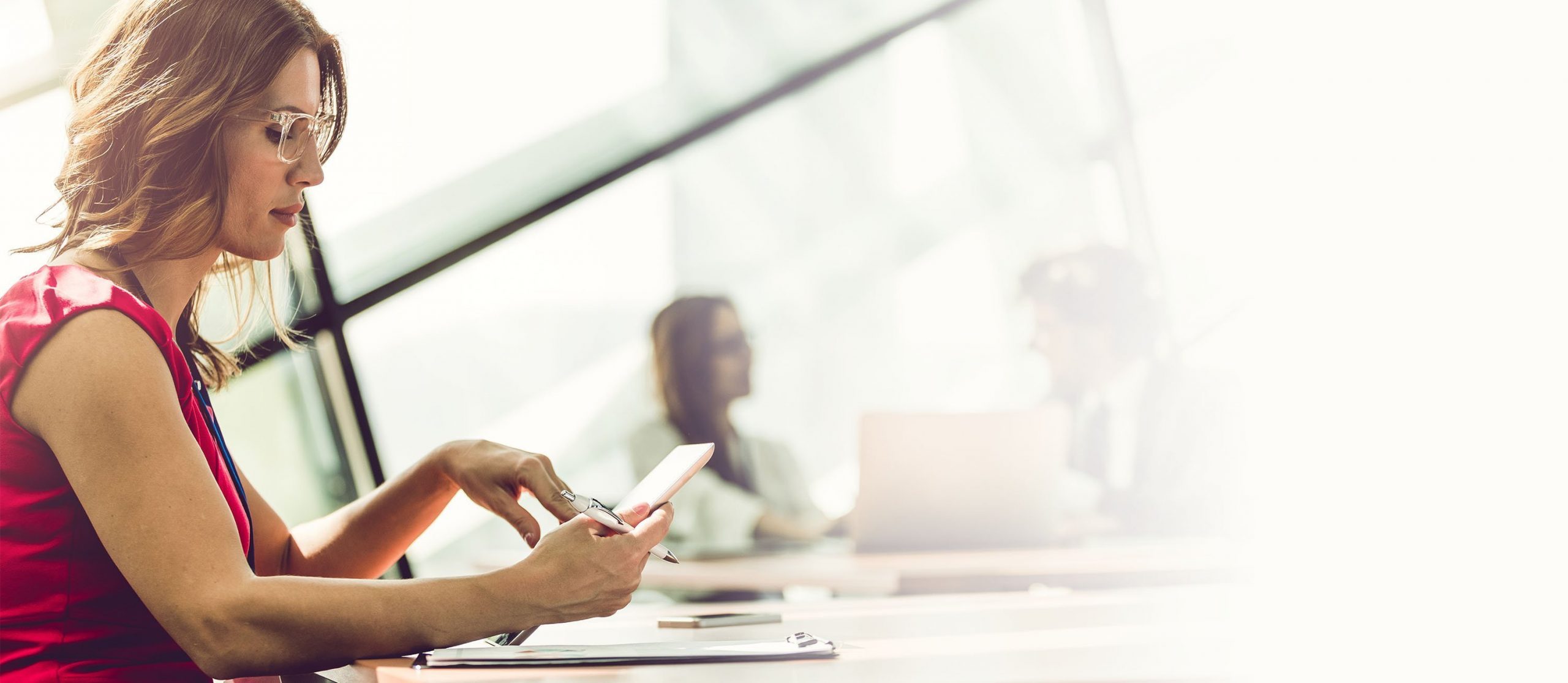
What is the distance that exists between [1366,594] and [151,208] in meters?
1.44

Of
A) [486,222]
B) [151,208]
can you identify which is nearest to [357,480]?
[486,222]

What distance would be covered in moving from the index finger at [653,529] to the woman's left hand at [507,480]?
15 cm

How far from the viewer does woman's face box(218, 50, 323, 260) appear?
96 centimetres

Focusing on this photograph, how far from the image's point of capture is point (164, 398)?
0.80 metres

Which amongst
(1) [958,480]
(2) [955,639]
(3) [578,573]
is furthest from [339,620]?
(1) [958,480]

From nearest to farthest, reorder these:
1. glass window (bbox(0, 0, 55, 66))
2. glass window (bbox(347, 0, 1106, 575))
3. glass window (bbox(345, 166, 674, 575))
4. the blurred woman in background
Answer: glass window (bbox(0, 0, 55, 66)), the blurred woman in background, glass window (bbox(345, 166, 674, 575)), glass window (bbox(347, 0, 1106, 575))

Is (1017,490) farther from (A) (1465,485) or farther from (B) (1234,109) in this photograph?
(B) (1234,109)

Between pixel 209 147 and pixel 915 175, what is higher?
pixel 915 175

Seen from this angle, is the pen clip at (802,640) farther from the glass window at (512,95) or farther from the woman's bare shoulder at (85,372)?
the glass window at (512,95)

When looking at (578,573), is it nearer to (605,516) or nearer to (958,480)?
(605,516)

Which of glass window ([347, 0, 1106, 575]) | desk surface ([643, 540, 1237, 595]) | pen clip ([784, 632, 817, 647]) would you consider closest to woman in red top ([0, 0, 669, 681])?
pen clip ([784, 632, 817, 647])

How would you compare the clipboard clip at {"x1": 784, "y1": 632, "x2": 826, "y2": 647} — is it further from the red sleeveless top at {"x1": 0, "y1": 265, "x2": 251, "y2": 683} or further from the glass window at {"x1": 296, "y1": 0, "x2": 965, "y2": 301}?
the glass window at {"x1": 296, "y1": 0, "x2": 965, "y2": 301}

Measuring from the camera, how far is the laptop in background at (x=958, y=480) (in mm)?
1883

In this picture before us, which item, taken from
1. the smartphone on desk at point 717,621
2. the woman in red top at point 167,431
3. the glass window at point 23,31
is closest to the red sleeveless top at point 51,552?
the woman in red top at point 167,431
